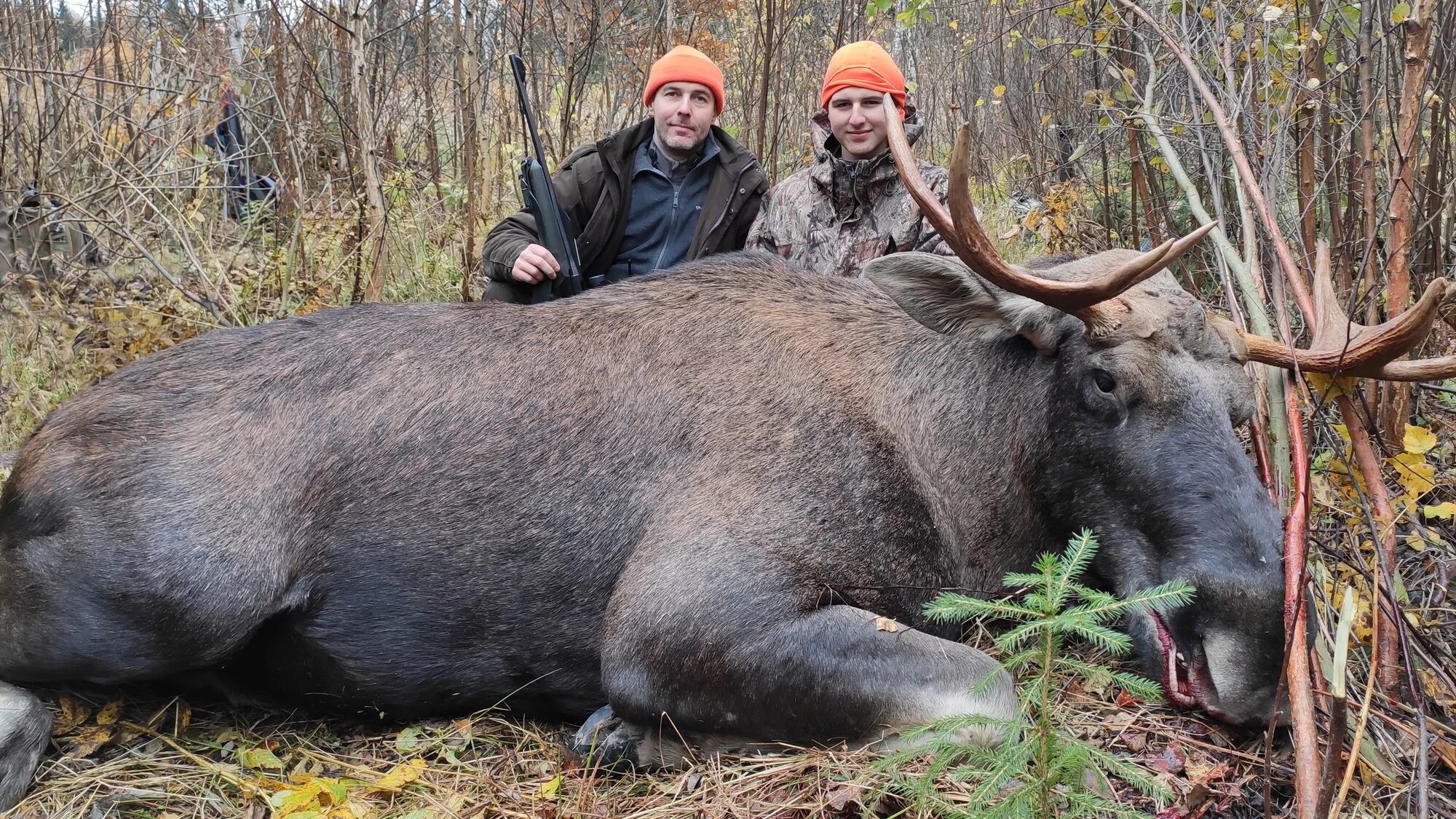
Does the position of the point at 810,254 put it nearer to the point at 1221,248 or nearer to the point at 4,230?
the point at 1221,248

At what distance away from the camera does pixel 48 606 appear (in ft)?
12.3

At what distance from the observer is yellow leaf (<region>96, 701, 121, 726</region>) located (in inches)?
160

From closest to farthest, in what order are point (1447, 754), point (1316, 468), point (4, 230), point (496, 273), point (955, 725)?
point (955, 725) < point (1447, 754) < point (1316, 468) < point (496, 273) < point (4, 230)

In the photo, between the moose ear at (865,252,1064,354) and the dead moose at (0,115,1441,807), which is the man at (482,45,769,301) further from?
the moose ear at (865,252,1064,354)

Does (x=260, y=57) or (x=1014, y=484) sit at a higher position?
(x=260, y=57)

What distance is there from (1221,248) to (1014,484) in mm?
1227

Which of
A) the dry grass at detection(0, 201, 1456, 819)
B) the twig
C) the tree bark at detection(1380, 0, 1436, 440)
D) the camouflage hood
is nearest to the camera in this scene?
the twig

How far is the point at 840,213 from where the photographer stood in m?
6.66

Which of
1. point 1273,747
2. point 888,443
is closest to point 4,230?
point 888,443

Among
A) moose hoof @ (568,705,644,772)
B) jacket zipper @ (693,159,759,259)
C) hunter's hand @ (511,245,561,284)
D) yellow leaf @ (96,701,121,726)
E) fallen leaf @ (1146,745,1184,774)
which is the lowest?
yellow leaf @ (96,701,121,726)

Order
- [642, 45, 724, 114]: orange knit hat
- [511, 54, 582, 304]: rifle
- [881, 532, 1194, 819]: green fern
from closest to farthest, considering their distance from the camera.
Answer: [881, 532, 1194, 819]: green fern
[511, 54, 582, 304]: rifle
[642, 45, 724, 114]: orange knit hat

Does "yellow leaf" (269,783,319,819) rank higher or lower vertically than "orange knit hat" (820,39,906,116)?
lower

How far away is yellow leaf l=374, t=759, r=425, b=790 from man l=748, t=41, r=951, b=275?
12.1 feet

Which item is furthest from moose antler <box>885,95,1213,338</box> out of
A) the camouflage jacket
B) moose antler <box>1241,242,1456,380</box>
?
the camouflage jacket
